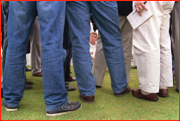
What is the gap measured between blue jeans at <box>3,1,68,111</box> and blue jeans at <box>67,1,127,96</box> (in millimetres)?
201

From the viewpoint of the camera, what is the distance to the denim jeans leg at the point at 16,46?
2.76 feet

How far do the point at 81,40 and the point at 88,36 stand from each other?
67 mm

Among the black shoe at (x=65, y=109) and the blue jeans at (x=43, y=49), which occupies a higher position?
the blue jeans at (x=43, y=49)

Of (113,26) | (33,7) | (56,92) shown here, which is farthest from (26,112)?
(113,26)

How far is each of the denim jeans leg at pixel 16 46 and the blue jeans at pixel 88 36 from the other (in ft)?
0.99

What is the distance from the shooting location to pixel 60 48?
845 millimetres

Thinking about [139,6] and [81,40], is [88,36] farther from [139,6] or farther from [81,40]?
[139,6]

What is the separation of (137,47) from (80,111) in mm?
620

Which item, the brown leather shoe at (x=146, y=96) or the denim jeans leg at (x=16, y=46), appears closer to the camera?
the denim jeans leg at (x=16, y=46)

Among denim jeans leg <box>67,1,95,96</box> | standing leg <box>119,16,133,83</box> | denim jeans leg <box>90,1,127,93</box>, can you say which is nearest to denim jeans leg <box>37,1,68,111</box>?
denim jeans leg <box>67,1,95,96</box>

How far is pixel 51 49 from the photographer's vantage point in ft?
2.66

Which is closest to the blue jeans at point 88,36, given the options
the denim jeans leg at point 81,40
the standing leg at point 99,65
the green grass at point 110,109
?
the denim jeans leg at point 81,40

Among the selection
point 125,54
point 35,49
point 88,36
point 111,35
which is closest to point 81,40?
point 88,36

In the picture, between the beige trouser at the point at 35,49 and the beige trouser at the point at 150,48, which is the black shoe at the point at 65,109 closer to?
the beige trouser at the point at 150,48
